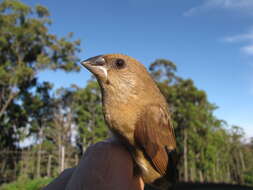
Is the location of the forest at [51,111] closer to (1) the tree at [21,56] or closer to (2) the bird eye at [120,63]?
(1) the tree at [21,56]

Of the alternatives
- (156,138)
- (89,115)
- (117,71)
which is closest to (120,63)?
(117,71)

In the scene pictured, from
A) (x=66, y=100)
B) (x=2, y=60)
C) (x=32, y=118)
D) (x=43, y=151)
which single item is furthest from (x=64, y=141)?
(x=2, y=60)

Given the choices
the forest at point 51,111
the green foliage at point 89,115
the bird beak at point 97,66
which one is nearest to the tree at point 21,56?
the forest at point 51,111

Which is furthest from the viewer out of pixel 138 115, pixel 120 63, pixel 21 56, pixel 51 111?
pixel 51 111

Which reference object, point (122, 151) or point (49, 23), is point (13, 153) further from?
point (122, 151)

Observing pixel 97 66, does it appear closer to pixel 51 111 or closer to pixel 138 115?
pixel 138 115

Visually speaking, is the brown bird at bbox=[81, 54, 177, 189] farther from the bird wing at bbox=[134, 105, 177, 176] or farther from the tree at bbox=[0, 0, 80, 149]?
the tree at bbox=[0, 0, 80, 149]

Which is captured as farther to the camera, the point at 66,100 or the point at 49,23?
the point at 66,100
